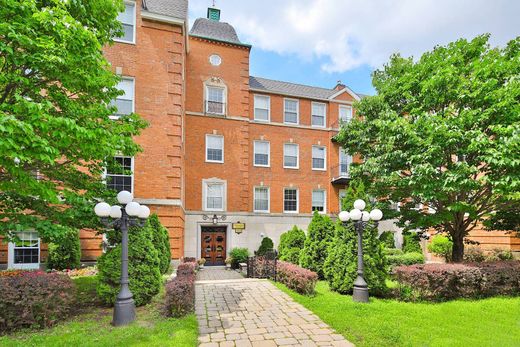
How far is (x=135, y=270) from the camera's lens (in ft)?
26.8

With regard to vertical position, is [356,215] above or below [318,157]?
below

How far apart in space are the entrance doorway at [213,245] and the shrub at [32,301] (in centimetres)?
1255

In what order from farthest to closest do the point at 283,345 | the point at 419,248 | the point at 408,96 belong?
the point at 419,248 < the point at 408,96 < the point at 283,345

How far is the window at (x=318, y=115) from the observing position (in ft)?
77.0

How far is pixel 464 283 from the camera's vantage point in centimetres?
949

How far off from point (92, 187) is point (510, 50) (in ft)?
48.2

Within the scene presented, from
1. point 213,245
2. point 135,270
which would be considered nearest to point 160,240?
point 135,270

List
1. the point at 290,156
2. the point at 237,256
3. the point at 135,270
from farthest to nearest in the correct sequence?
the point at 290,156 < the point at 237,256 < the point at 135,270

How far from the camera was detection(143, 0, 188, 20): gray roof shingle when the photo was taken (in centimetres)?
1501

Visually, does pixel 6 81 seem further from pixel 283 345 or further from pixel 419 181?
pixel 419 181

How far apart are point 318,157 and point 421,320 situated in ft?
54.4

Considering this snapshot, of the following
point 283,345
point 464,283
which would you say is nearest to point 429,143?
point 464,283

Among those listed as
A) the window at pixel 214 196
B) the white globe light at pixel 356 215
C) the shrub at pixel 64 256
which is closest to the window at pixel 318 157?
the window at pixel 214 196

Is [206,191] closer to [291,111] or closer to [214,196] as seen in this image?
[214,196]
